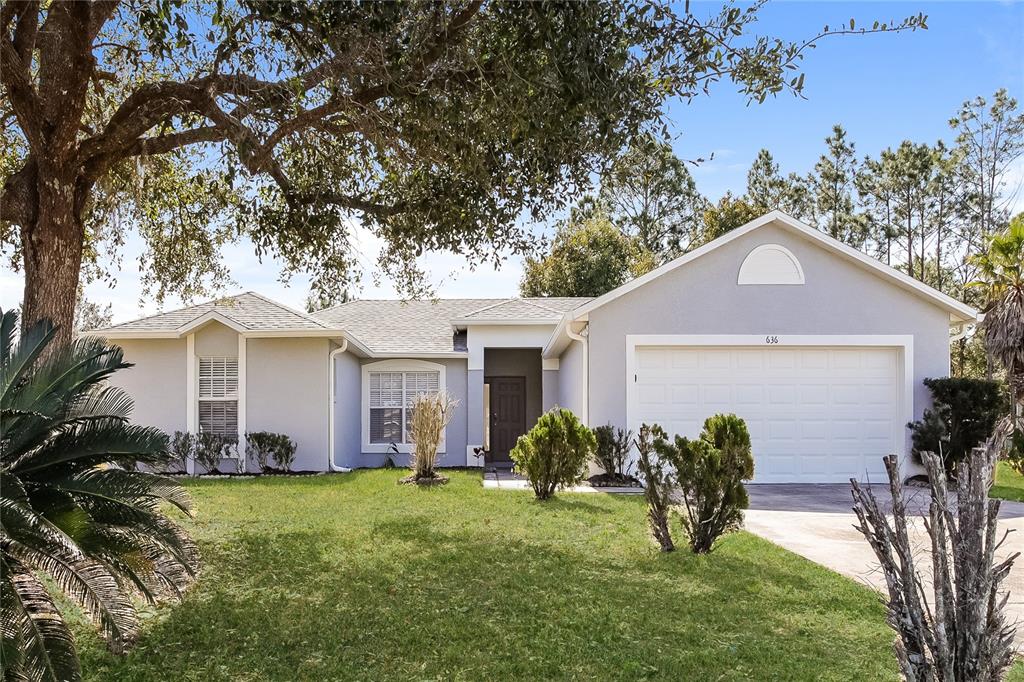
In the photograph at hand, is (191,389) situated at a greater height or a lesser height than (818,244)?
lesser

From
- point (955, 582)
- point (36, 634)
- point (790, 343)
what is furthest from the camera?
point (790, 343)

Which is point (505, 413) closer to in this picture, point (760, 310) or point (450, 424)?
point (450, 424)

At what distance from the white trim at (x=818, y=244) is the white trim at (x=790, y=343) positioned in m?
0.83

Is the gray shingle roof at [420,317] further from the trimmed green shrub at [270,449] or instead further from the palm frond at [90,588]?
the palm frond at [90,588]

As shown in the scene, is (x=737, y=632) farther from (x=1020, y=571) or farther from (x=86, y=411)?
(x=86, y=411)

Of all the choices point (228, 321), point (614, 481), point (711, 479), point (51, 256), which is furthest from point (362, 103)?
point (228, 321)

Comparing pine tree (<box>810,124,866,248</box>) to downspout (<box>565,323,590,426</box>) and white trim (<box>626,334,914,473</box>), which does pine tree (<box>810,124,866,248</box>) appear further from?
downspout (<box>565,323,590,426</box>)

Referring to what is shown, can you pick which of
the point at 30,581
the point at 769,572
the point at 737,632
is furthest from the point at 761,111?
the point at 30,581

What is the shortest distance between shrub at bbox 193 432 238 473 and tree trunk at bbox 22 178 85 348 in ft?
26.9

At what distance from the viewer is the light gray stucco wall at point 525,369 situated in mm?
19781

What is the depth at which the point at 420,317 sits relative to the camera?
66.9ft

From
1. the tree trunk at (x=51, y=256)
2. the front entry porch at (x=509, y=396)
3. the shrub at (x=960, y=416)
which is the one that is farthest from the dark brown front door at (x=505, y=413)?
the tree trunk at (x=51, y=256)

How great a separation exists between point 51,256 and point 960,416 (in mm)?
13860

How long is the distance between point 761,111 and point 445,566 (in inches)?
216
